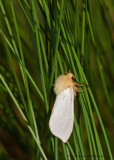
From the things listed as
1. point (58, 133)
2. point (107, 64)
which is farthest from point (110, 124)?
point (58, 133)

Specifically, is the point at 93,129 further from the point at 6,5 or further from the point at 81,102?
the point at 6,5

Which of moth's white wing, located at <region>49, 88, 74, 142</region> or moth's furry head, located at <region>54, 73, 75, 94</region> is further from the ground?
moth's furry head, located at <region>54, 73, 75, 94</region>

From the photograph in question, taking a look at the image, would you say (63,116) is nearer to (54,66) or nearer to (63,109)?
(63,109)
